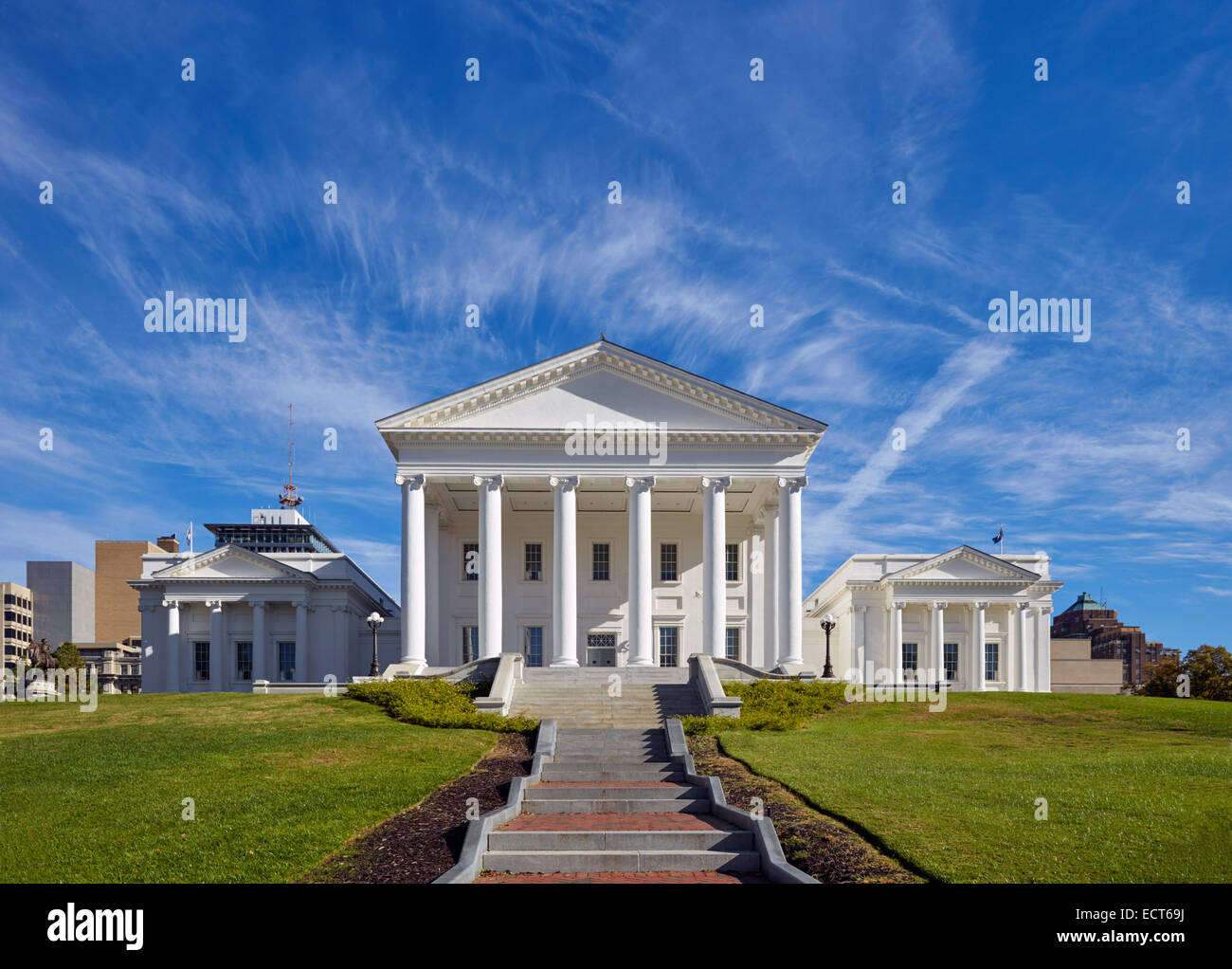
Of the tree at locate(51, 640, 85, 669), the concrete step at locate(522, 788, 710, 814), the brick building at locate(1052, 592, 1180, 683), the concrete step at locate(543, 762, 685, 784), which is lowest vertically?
the brick building at locate(1052, 592, 1180, 683)

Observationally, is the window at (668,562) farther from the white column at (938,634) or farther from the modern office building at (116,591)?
the modern office building at (116,591)

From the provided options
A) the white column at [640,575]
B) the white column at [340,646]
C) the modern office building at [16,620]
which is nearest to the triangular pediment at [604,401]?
the white column at [640,575]

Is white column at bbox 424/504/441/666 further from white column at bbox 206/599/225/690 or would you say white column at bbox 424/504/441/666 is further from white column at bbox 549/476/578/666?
white column at bbox 206/599/225/690

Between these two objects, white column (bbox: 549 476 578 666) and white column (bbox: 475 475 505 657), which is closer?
white column (bbox: 475 475 505 657)

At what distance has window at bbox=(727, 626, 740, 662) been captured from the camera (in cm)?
4834

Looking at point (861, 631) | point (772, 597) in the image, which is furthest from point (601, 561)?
point (861, 631)

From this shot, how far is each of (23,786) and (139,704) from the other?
13.0 metres

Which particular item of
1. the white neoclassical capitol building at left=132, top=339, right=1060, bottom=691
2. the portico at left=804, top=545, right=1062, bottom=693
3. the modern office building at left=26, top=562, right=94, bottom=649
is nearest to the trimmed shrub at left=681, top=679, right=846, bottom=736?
the white neoclassical capitol building at left=132, top=339, right=1060, bottom=691

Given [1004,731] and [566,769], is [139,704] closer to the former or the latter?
[566,769]

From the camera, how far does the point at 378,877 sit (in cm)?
1347

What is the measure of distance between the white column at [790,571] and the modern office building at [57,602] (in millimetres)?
144176

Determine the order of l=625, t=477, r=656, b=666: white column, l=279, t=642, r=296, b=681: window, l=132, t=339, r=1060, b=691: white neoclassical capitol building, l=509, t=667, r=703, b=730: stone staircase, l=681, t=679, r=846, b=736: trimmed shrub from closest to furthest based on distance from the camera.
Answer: l=681, t=679, r=846, b=736: trimmed shrub, l=509, t=667, r=703, b=730: stone staircase, l=625, t=477, r=656, b=666: white column, l=132, t=339, r=1060, b=691: white neoclassical capitol building, l=279, t=642, r=296, b=681: window

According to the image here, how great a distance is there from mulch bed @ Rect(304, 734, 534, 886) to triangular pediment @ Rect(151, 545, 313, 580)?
35.6m
